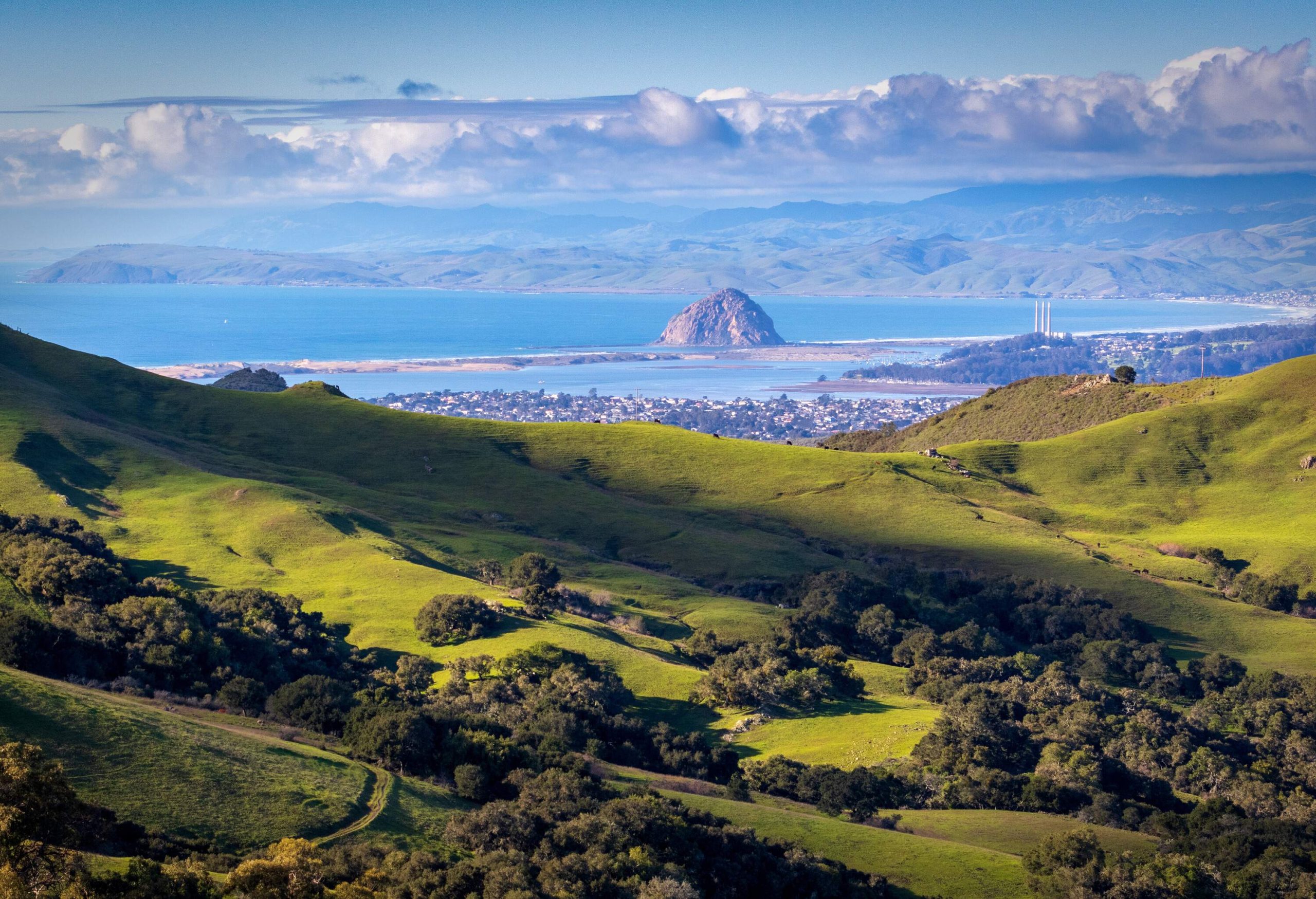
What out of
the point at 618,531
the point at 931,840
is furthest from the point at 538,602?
the point at 618,531

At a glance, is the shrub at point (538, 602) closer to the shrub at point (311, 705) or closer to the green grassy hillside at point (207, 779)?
the shrub at point (311, 705)

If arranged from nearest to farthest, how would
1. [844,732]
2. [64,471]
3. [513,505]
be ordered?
[844,732] < [64,471] < [513,505]

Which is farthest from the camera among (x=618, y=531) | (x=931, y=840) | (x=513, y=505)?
(x=513, y=505)

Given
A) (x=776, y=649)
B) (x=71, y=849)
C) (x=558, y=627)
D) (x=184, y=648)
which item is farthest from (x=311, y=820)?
(x=776, y=649)

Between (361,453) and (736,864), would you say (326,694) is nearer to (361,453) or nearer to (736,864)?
(736,864)

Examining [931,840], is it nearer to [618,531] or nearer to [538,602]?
[538,602]
